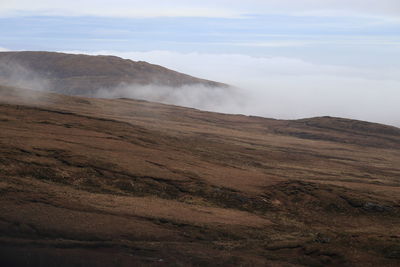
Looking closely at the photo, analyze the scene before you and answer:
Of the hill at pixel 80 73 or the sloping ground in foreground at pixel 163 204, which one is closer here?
the sloping ground in foreground at pixel 163 204

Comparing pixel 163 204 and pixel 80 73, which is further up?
pixel 80 73

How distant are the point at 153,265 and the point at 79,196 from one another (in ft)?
25.8

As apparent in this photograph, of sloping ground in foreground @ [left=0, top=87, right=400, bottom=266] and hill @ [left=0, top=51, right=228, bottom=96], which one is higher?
hill @ [left=0, top=51, right=228, bottom=96]

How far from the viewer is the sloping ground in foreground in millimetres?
19500

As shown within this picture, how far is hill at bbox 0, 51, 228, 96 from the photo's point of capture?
6171 inches

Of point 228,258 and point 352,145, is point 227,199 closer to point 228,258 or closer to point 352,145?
point 228,258

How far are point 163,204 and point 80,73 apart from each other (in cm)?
14570

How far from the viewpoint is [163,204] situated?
26.2 meters

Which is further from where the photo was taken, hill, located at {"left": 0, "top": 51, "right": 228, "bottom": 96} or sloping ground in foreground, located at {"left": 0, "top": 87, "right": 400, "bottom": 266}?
hill, located at {"left": 0, "top": 51, "right": 228, "bottom": 96}

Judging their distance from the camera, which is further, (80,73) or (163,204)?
(80,73)

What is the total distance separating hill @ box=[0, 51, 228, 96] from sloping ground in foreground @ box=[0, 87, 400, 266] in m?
113

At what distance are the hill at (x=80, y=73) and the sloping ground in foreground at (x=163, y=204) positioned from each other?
4435 inches

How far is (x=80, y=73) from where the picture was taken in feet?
543

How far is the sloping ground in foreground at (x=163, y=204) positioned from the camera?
19500 mm
